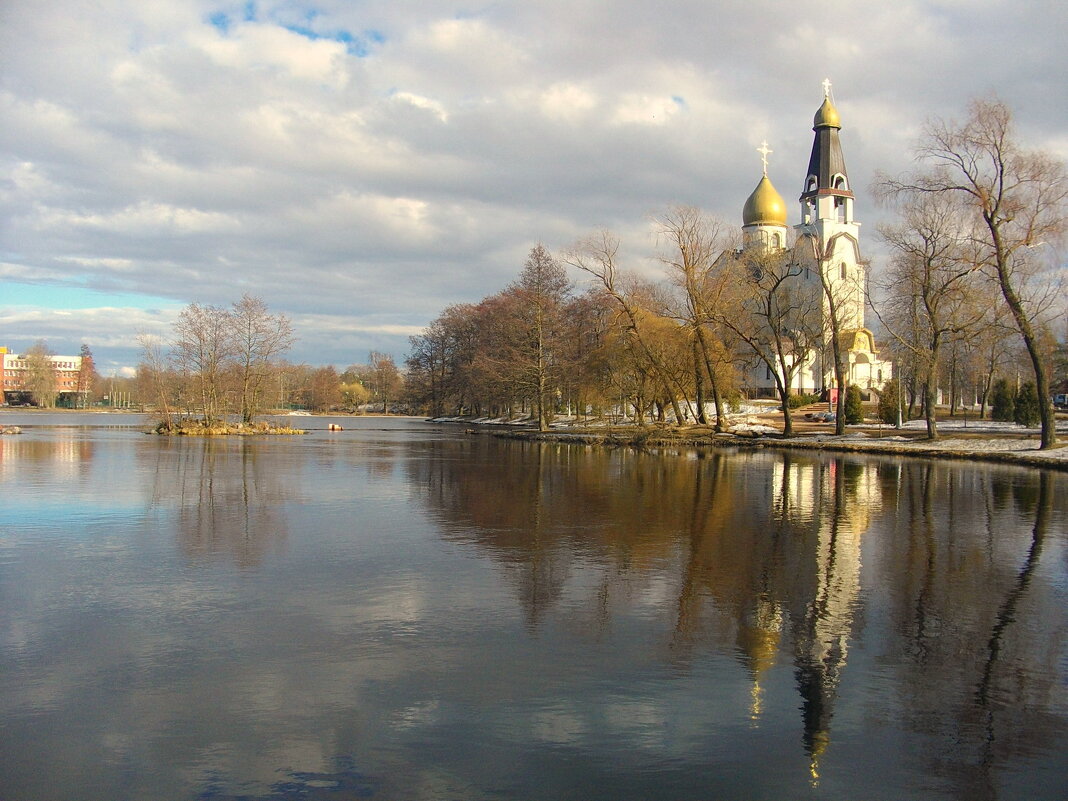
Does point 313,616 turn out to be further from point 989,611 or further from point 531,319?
point 531,319

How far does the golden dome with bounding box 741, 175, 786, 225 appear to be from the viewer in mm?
76812

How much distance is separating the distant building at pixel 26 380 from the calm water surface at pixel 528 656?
132 meters

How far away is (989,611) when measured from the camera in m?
8.85

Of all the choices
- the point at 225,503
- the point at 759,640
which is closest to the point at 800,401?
the point at 225,503

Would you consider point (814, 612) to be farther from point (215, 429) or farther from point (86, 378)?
point (86, 378)

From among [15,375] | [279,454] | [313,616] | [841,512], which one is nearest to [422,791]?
[313,616]

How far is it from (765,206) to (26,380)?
11691 centimetres

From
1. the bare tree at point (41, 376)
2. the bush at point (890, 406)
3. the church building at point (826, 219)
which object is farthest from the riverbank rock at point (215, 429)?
the bare tree at point (41, 376)

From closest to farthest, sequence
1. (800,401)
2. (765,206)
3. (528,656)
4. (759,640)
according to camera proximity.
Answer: (528,656)
(759,640)
(800,401)
(765,206)

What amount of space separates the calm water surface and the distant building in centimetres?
13243

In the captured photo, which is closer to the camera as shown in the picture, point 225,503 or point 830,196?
point 225,503

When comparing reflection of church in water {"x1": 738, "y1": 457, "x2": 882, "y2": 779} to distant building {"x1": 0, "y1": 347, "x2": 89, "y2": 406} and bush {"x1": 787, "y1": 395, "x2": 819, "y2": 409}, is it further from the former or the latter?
distant building {"x1": 0, "y1": 347, "x2": 89, "y2": 406}

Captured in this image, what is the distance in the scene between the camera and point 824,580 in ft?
33.6

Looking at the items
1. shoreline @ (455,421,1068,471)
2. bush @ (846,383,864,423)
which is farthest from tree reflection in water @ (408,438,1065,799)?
bush @ (846,383,864,423)
